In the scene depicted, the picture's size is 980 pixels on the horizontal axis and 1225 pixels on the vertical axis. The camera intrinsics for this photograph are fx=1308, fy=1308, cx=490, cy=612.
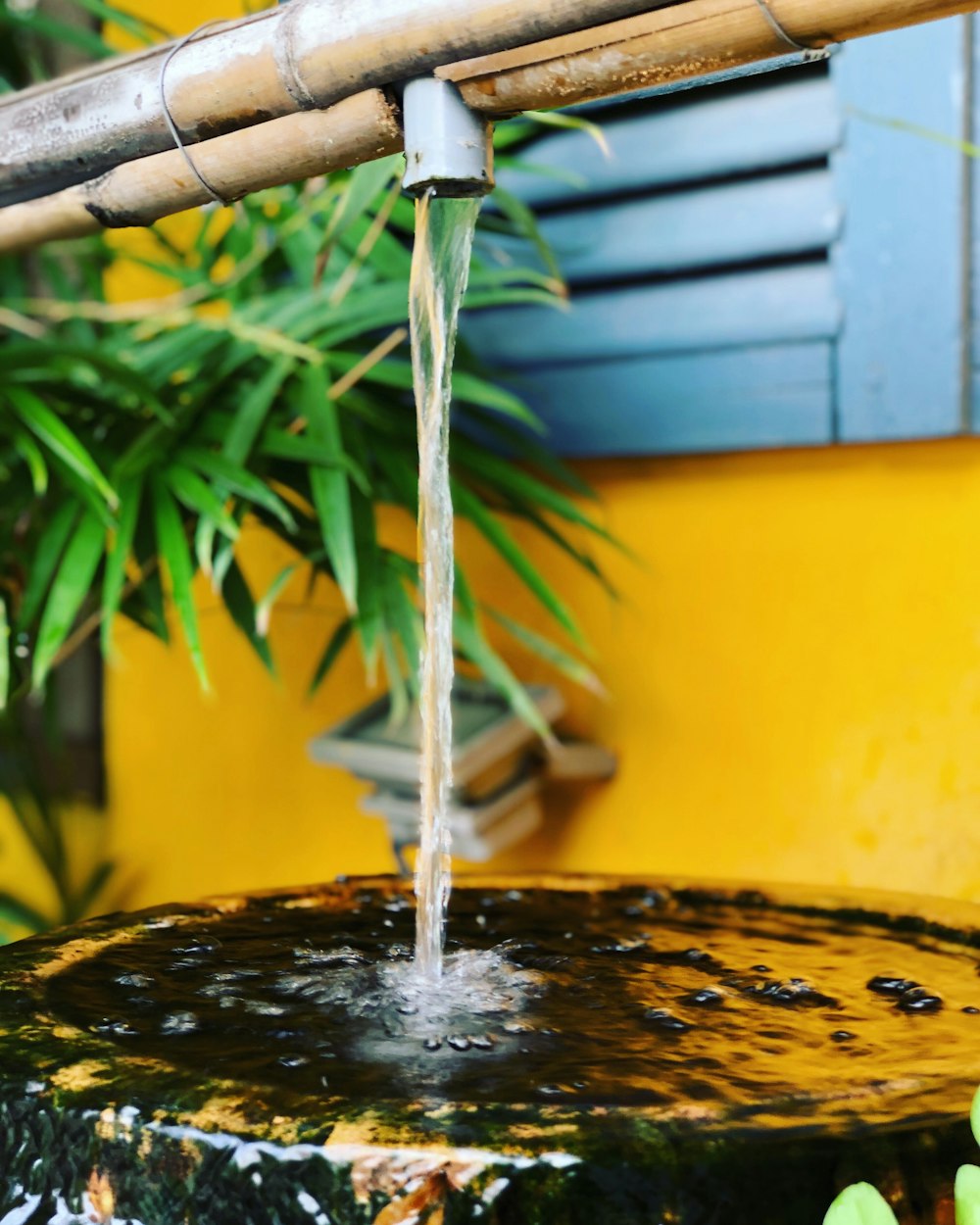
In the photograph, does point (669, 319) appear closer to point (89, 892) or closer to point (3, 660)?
point (3, 660)

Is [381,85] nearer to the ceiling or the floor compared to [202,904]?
nearer to the ceiling

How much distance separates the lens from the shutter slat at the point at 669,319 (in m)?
1.68

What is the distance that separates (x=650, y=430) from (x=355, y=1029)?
1.17 m

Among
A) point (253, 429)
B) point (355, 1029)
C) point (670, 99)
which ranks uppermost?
point (670, 99)

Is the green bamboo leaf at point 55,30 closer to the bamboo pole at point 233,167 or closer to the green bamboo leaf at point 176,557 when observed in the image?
the green bamboo leaf at point 176,557

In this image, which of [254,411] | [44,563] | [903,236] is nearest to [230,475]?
[254,411]

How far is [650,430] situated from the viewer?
1.81m

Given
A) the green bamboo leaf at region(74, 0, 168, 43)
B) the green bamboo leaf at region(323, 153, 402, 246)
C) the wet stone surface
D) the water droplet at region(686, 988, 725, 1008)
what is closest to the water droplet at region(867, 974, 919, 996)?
the wet stone surface

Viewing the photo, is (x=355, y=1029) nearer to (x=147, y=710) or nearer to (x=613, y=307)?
(x=613, y=307)

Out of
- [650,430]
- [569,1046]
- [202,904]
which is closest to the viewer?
[569,1046]

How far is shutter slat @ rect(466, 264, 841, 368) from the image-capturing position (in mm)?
1680

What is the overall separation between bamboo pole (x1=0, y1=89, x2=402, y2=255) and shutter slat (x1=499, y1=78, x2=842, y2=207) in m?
0.93

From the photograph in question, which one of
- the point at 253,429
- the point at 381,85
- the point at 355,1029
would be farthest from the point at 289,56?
the point at 253,429

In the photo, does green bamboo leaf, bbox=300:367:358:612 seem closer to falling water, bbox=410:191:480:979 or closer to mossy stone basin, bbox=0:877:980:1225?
falling water, bbox=410:191:480:979
